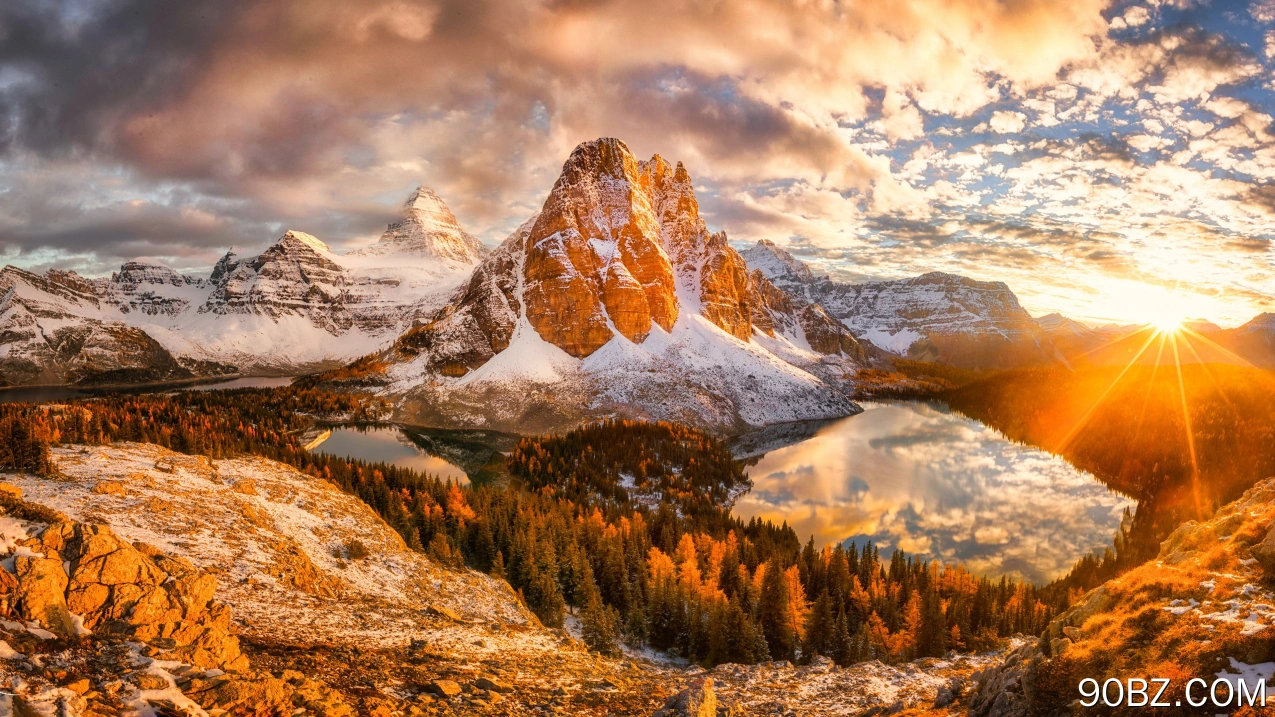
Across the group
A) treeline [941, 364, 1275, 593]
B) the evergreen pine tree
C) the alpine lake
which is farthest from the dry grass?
the alpine lake

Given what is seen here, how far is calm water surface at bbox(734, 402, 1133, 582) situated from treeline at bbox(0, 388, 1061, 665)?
14.5 metres

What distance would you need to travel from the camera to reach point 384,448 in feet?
387

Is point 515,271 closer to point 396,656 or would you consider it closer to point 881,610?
point 881,610

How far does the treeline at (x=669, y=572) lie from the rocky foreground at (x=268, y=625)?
4.49 m

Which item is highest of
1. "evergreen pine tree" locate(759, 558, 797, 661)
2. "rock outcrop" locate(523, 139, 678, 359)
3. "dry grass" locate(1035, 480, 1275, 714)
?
"rock outcrop" locate(523, 139, 678, 359)

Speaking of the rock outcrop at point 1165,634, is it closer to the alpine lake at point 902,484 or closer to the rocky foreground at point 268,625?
the rocky foreground at point 268,625

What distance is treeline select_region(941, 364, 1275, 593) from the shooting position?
265 feet

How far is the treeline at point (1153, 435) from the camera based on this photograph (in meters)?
80.8

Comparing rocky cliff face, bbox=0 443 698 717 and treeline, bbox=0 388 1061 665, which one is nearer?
rocky cliff face, bbox=0 443 698 717

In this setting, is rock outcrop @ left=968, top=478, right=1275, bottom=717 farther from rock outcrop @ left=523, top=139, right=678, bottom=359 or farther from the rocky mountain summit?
rock outcrop @ left=523, top=139, right=678, bottom=359

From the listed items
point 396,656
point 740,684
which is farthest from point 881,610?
point 396,656

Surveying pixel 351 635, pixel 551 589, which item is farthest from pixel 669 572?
pixel 351 635

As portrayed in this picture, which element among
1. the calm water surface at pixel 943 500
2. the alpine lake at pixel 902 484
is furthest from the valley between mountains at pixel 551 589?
the calm water surface at pixel 943 500

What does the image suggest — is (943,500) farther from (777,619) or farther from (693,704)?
(693,704)
